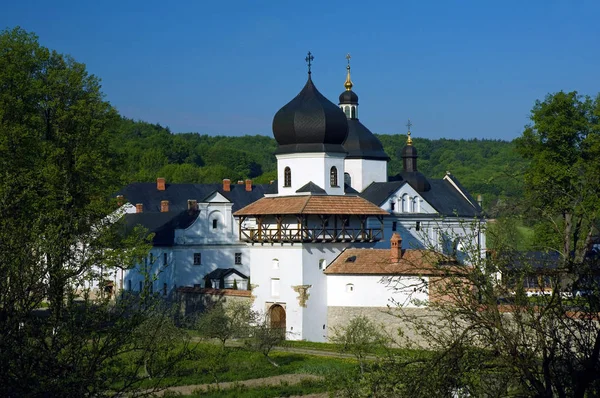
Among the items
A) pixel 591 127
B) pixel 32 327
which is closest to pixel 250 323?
pixel 591 127

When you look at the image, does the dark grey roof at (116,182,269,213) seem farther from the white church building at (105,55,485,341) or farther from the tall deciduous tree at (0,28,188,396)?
the tall deciduous tree at (0,28,188,396)

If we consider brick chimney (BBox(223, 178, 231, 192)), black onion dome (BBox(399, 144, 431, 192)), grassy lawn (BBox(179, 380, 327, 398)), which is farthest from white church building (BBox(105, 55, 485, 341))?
brick chimney (BBox(223, 178, 231, 192))

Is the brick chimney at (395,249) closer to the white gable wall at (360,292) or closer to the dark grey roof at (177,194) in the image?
the white gable wall at (360,292)

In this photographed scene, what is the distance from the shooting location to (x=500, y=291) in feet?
45.1

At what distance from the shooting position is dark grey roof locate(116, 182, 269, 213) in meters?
63.8

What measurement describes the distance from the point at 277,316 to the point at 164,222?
14591mm

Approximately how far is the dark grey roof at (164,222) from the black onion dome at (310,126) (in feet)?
33.9

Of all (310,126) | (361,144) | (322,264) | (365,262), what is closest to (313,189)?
(310,126)

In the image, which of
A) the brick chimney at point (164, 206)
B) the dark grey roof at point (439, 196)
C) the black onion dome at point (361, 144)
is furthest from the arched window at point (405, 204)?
the brick chimney at point (164, 206)

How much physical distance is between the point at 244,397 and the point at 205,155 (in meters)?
96.6

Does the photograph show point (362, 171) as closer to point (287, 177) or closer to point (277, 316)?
point (287, 177)

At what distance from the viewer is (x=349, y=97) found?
5750 centimetres

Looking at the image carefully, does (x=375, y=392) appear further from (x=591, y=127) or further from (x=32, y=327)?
(x=591, y=127)

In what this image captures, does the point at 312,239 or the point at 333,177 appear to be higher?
the point at 333,177
